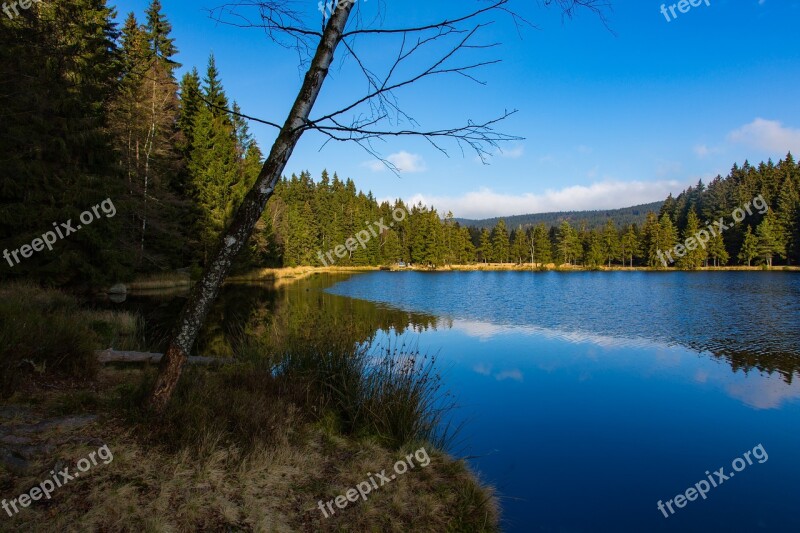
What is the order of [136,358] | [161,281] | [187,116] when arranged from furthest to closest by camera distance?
[187,116] → [161,281] → [136,358]

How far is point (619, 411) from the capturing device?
7227 mm

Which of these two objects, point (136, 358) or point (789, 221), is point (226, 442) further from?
point (789, 221)

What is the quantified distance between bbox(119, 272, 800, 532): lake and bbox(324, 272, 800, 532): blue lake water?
2 centimetres

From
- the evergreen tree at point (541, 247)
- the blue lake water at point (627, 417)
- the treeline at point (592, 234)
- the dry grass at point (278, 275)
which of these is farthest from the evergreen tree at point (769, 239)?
the dry grass at point (278, 275)

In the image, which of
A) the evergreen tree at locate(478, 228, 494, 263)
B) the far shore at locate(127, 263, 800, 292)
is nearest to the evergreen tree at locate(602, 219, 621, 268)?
the far shore at locate(127, 263, 800, 292)

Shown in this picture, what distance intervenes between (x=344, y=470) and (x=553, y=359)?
8.33 metres

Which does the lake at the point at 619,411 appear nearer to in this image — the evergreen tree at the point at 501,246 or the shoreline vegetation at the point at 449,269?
the shoreline vegetation at the point at 449,269

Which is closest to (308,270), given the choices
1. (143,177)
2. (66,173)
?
(143,177)

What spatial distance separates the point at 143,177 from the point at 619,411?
76.8ft

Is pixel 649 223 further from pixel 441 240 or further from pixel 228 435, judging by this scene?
pixel 228 435

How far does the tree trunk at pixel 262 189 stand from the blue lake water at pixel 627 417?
3.60m

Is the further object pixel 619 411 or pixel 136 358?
pixel 619 411

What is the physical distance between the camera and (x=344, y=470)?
379 centimetres

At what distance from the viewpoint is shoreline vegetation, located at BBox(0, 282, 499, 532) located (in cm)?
274
